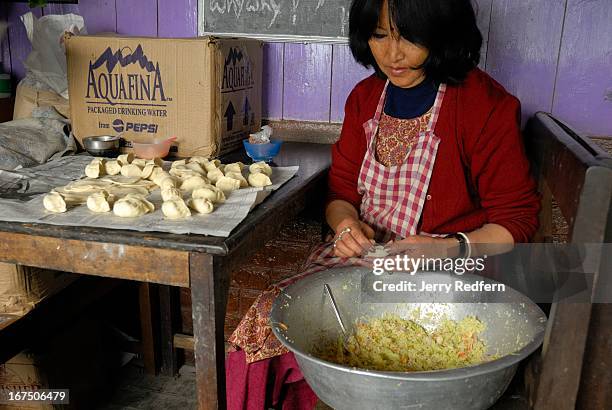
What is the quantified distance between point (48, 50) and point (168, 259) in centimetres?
155

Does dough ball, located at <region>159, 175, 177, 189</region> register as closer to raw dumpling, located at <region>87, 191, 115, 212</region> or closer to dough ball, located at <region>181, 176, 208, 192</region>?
dough ball, located at <region>181, 176, 208, 192</region>

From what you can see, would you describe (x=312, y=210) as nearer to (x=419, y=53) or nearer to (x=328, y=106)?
(x=328, y=106)

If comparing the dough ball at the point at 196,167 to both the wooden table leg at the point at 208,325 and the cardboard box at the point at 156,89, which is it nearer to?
the cardboard box at the point at 156,89

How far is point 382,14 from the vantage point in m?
1.44

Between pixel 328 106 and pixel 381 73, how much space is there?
1.76 feet

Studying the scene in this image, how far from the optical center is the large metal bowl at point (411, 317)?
84 cm

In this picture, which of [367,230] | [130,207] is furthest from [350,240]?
[130,207]

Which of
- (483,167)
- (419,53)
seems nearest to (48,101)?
(419,53)

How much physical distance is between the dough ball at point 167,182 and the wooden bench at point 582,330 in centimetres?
87

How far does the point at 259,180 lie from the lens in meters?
1.45

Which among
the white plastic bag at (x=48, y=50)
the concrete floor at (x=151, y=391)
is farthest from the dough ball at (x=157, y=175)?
the concrete floor at (x=151, y=391)

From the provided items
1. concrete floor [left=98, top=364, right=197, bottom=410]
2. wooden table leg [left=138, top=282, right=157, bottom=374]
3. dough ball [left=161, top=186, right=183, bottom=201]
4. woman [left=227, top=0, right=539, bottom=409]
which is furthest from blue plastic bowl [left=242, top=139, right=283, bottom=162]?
concrete floor [left=98, top=364, right=197, bottom=410]

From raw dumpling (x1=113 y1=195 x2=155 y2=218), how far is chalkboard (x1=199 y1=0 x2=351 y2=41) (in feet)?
3.89

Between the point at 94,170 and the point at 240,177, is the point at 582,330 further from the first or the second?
the point at 94,170
